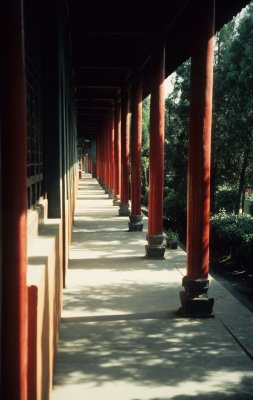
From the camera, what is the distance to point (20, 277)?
2.94 m

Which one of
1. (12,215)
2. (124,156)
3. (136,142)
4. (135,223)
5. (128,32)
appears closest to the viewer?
(12,215)

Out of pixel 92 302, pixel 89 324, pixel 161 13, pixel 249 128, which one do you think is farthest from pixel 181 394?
pixel 249 128

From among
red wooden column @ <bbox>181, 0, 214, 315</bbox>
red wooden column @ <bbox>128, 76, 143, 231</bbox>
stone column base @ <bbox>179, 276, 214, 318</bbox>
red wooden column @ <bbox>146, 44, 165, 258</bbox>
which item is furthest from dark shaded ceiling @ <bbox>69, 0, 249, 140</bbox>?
stone column base @ <bbox>179, 276, 214, 318</bbox>

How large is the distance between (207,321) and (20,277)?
168 inches

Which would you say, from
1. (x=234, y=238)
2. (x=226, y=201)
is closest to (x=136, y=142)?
(x=234, y=238)

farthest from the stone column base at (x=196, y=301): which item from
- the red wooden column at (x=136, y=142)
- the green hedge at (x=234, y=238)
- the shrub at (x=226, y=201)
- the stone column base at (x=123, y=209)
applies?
the shrub at (x=226, y=201)

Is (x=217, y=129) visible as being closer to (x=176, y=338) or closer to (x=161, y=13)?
(x=161, y=13)

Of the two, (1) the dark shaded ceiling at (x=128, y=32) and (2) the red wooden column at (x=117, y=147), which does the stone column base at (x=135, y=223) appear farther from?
(2) the red wooden column at (x=117, y=147)

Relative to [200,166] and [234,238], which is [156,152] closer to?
[234,238]

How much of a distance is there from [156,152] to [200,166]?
3756 millimetres

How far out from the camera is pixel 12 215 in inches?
114

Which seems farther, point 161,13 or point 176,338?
point 161,13

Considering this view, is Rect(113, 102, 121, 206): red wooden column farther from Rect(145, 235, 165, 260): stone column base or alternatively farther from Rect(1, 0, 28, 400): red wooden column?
Rect(1, 0, 28, 400): red wooden column

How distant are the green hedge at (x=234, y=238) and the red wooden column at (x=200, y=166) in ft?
12.4
